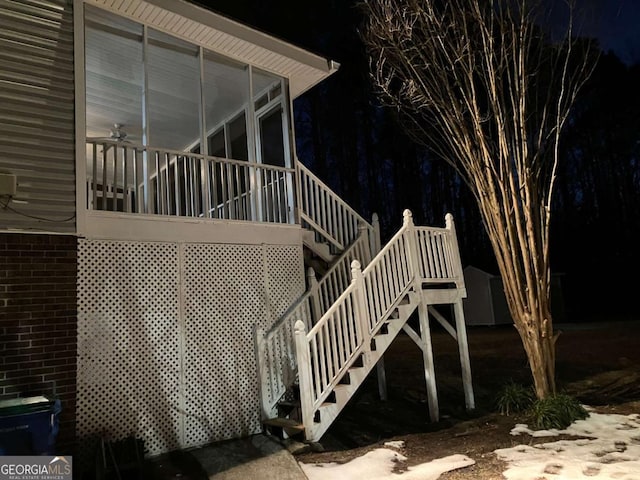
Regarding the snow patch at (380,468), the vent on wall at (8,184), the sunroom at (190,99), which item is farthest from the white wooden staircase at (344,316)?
the vent on wall at (8,184)

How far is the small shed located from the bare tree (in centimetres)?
1508

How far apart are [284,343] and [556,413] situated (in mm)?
3829

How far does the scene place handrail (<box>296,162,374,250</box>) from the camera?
8.62m

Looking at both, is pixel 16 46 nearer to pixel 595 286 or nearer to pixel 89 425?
pixel 89 425

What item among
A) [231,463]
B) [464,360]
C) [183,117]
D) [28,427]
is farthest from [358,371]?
[183,117]

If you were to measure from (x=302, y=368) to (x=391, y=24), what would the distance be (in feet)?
18.1

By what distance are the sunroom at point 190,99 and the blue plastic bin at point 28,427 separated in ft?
7.92

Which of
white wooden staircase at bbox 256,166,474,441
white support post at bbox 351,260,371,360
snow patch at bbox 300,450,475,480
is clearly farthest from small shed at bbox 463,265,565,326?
snow patch at bbox 300,450,475,480

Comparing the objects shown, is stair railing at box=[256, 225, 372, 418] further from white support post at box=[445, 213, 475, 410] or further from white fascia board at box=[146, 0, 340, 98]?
white fascia board at box=[146, 0, 340, 98]

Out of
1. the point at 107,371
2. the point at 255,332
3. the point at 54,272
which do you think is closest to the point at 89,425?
the point at 107,371

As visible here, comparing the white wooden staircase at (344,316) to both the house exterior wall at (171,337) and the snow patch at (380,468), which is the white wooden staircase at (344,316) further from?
the snow patch at (380,468)

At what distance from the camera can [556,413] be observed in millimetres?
6359

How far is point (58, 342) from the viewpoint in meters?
5.55

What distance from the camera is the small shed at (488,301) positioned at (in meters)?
22.1
